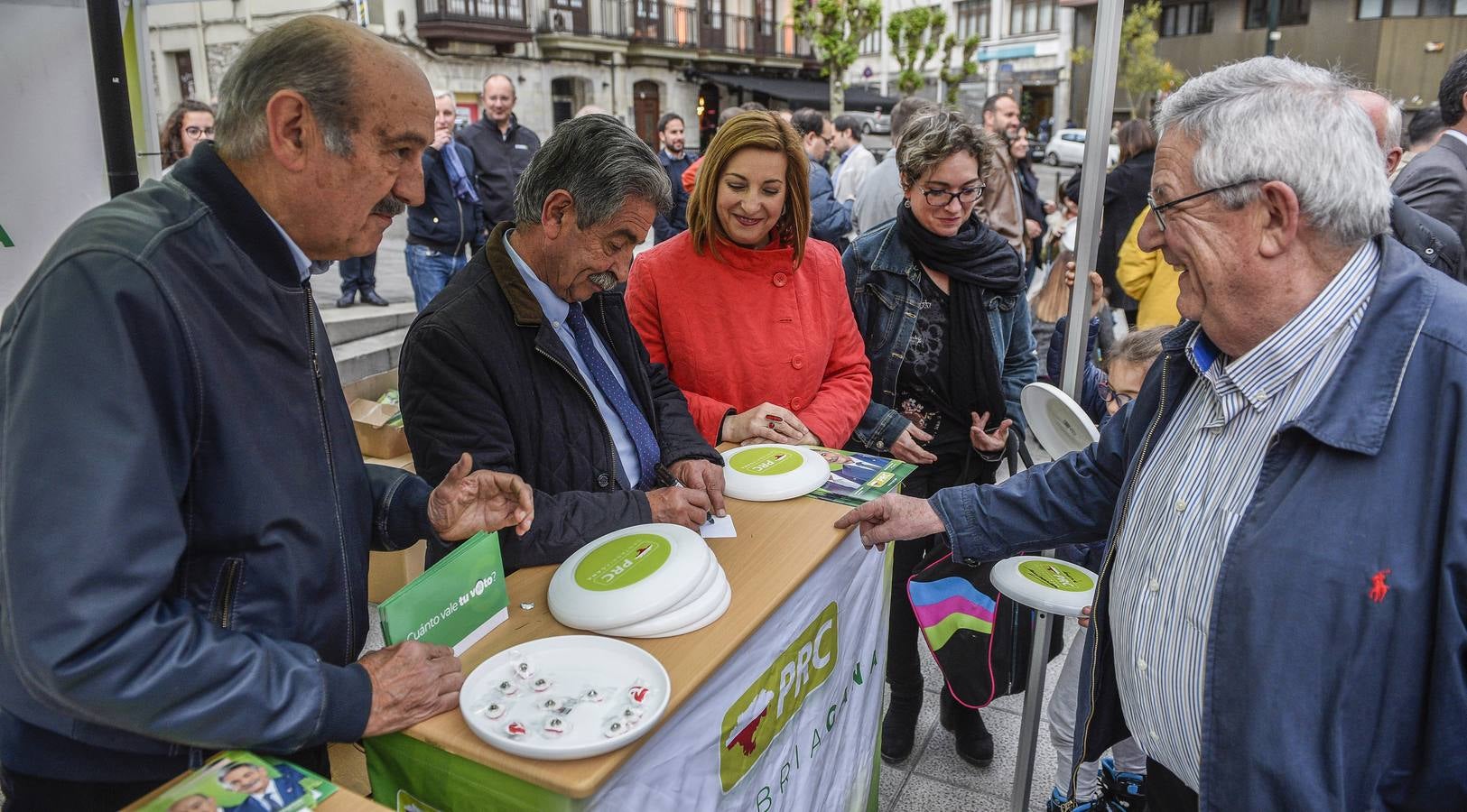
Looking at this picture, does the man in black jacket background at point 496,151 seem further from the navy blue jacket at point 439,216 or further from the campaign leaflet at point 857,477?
the campaign leaflet at point 857,477

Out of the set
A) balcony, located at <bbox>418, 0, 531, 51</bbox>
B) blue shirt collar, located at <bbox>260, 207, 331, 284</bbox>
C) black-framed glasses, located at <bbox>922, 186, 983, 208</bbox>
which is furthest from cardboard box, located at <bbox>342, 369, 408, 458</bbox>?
balcony, located at <bbox>418, 0, 531, 51</bbox>

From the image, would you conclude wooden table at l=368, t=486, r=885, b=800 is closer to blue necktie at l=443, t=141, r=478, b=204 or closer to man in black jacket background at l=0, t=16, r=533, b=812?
man in black jacket background at l=0, t=16, r=533, b=812

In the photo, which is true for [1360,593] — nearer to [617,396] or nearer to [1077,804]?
[1077,804]

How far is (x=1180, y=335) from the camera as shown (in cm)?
153

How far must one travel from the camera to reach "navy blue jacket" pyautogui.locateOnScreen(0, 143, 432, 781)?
962 millimetres

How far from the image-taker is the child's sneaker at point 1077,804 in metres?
2.12

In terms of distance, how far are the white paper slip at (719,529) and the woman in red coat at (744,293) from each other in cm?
63

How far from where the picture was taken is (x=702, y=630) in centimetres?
149

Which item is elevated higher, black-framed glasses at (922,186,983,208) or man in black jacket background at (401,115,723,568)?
black-framed glasses at (922,186,983,208)

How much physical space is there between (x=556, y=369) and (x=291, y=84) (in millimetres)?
799

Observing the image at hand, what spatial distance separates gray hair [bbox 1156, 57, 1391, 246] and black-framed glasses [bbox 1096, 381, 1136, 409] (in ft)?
4.47

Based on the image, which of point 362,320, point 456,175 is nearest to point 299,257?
point 456,175

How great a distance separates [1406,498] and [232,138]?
159 centimetres

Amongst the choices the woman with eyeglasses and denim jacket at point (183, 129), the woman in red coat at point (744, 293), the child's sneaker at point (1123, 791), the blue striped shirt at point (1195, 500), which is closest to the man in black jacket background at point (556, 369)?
the woman in red coat at point (744, 293)
